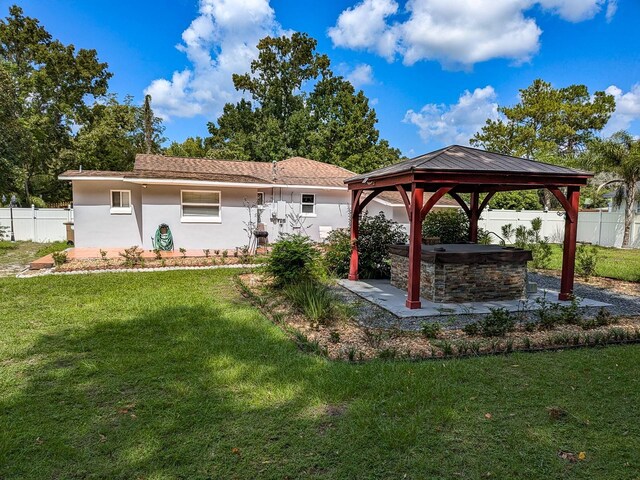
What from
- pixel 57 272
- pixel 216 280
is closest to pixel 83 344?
pixel 216 280

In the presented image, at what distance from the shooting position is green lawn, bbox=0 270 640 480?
8.61 feet

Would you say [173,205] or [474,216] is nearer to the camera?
[474,216]

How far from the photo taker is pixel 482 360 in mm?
4480

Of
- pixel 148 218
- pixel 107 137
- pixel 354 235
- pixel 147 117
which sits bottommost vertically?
pixel 354 235

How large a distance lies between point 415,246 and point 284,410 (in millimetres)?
4149

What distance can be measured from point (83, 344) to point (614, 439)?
5484 mm

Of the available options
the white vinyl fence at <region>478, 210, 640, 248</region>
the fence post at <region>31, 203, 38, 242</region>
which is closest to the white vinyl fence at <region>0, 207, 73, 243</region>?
the fence post at <region>31, 203, 38, 242</region>

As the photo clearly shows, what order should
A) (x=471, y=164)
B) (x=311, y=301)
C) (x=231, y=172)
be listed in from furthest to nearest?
1. (x=231, y=172)
2. (x=471, y=164)
3. (x=311, y=301)

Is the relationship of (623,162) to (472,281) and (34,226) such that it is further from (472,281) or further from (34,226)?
(34,226)

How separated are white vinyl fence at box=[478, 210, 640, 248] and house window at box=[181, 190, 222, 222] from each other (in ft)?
43.4

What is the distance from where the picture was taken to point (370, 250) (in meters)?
10.2

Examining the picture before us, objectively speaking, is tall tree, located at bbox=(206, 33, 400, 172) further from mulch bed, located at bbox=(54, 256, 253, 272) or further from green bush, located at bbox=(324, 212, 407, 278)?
green bush, located at bbox=(324, 212, 407, 278)

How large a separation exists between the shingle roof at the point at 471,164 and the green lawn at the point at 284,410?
3.32 metres

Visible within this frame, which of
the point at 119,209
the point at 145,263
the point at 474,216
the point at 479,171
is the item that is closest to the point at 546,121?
the point at 474,216
